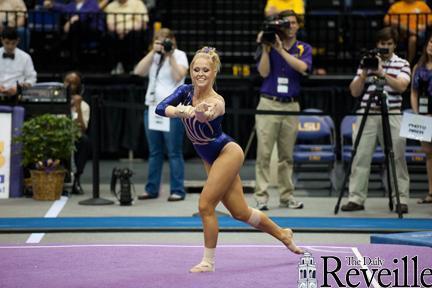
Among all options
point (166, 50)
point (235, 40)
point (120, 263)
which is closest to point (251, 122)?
point (235, 40)

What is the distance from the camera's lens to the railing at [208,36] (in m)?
14.9

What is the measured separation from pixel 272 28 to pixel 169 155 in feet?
6.50

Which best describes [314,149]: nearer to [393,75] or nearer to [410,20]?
[393,75]

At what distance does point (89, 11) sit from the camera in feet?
48.8

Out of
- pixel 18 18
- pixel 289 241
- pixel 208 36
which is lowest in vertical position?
pixel 289 241

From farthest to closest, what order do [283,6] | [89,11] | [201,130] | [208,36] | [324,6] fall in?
[324,6]
[208,36]
[89,11]
[283,6]
[201,130]

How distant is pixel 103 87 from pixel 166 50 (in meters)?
3.76

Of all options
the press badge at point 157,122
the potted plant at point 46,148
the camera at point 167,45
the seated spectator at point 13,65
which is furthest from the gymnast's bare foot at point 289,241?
the seated spectator at point 13,65

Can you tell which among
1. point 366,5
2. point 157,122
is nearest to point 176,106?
point 157,122

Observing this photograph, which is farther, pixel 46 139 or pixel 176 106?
pixel 46 139

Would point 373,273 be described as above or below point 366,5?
below

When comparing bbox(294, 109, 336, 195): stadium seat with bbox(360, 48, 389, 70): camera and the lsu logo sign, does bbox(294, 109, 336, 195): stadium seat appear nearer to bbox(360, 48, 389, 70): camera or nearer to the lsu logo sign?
the lsu logo sign

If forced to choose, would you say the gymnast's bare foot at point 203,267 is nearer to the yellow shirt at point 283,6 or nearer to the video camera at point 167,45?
the video camera at point 167,45

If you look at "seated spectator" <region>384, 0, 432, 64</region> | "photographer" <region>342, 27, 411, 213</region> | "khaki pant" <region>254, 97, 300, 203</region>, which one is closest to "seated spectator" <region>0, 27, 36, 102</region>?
"khaki pant" <region>254, 97, 300, 203</region>
